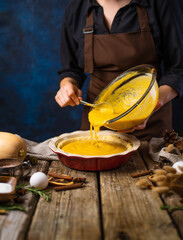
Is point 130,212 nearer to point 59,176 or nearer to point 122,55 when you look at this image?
point 59,176

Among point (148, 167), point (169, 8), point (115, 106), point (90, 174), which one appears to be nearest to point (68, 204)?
point (90, 174)

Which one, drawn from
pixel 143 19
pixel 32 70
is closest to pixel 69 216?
pixel 143 19

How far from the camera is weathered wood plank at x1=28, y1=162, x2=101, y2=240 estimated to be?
3.31 feet

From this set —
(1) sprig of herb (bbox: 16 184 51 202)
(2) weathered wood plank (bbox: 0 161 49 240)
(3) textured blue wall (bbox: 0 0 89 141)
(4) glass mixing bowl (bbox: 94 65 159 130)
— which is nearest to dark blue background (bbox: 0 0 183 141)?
(3) textured blue wall (bbox: 0 0 89 141)

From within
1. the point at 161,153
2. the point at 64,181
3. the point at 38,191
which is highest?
the point at 161,153

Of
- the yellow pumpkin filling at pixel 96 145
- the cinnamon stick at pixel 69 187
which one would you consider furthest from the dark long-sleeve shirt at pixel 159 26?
the cinnamon stick at pixel 69 187

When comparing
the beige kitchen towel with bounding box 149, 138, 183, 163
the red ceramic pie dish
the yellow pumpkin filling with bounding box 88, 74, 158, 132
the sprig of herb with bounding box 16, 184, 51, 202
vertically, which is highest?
the yellow pumpkin filling with bounding box 88, 74, 158, 132

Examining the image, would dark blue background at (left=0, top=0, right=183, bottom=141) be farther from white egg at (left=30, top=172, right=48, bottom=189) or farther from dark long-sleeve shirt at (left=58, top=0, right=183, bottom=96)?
white egg at (left=30, top=172, right=48, bottom=189)

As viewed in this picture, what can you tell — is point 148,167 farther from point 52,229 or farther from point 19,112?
point 19,112

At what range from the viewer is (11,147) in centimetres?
158

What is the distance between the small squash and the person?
41 cm

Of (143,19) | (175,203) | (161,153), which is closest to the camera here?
(175,203)

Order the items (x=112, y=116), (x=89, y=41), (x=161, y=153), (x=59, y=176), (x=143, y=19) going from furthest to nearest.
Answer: (x=89, y=41) → (x=143, y=19) → (x=112, y=116) → (x=161, y=153) → (x=59, y=176)

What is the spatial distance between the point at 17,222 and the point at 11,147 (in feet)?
1.86
